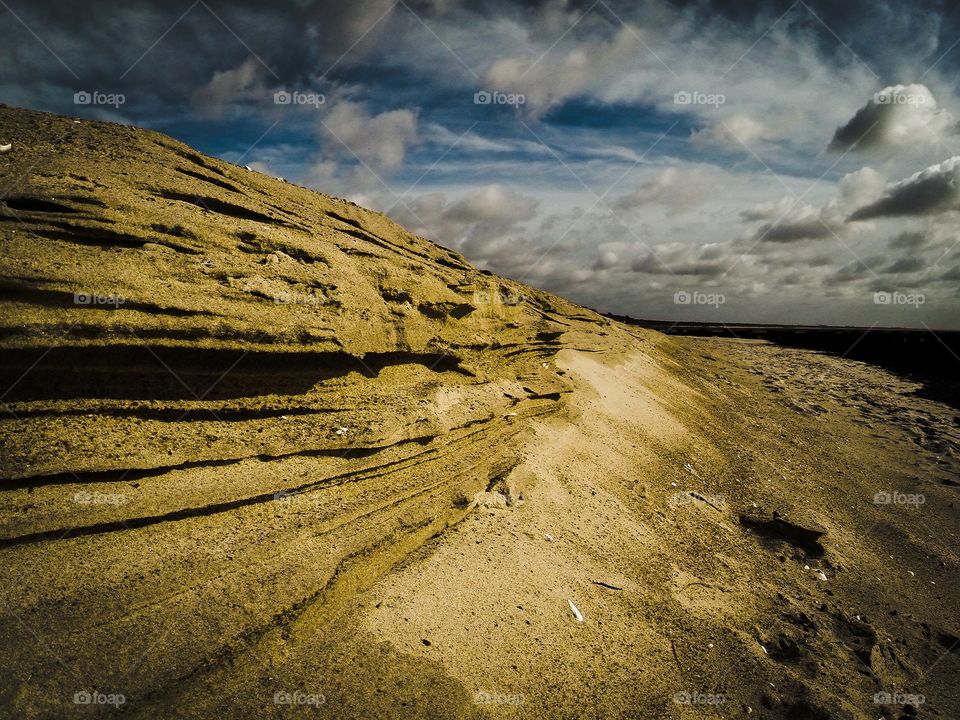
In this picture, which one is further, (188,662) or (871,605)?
(871,605)

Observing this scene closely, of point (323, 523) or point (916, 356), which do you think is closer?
point (323, 523)

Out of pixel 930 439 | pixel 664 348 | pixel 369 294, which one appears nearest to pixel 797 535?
pixel 369 294

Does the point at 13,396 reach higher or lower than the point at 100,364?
lower

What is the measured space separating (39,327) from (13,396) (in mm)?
773

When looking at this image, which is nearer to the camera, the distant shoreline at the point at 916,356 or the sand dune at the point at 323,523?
the sand dune at the point at 323,523

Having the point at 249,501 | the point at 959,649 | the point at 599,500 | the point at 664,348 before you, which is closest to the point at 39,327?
the point at 249,501

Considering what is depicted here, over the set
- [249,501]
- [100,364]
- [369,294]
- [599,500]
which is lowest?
[599,500]

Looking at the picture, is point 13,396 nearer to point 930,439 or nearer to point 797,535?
point 797,535

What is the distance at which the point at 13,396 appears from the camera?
439 cm

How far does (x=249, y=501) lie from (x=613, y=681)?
4468 mm

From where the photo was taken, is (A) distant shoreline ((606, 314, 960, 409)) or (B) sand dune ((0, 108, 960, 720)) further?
(A) distant shoreline ((606, 314, 960, 409))

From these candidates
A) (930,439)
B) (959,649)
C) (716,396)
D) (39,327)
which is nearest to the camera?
(39,327)

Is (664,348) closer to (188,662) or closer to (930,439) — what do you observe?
(930,439)

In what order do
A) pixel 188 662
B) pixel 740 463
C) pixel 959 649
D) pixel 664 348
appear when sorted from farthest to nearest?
pixel 664 348, pixel 740 463, pixel 959 649, pixel 188 662
